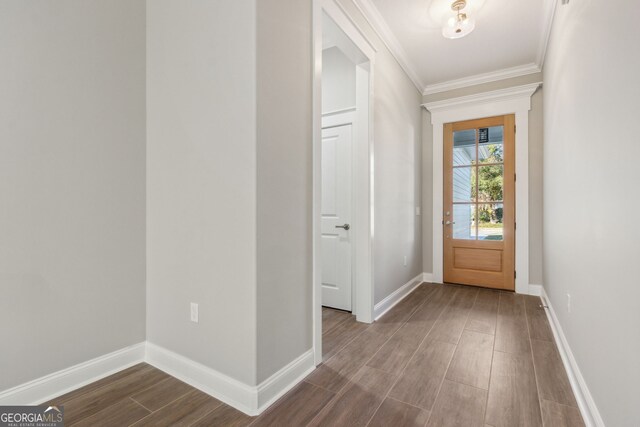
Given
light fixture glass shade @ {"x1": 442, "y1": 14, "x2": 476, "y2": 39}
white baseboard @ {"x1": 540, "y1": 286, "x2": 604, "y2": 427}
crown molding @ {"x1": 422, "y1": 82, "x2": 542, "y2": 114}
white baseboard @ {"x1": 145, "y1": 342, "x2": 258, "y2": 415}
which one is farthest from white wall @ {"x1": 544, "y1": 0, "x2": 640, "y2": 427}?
crown molding @ {"x1": 422, "y1": 82, "x2": 542, "y2": 114}

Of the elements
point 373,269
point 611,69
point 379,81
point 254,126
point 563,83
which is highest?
point 379,81

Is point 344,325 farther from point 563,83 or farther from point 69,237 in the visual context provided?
point 563,83

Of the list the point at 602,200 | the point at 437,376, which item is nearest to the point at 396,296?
the point at 437,376

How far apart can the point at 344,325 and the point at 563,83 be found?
2557 mm

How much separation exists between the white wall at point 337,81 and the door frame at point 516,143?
175cm

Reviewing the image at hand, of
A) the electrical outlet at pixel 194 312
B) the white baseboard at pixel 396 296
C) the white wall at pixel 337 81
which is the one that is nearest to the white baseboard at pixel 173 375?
the electrical outlet at pixel 194 312

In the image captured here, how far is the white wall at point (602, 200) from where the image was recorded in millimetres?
1039

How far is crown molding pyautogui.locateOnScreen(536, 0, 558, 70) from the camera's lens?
2562mm

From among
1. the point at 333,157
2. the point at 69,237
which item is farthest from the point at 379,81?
the point at 69,237

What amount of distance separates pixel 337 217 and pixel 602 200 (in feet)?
6.81

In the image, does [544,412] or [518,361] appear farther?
[518,361]

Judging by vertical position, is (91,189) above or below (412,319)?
above

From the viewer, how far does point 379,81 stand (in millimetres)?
2998

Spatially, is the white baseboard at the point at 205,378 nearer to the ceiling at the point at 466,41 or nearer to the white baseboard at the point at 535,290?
the ceiling at the point at 466,41
